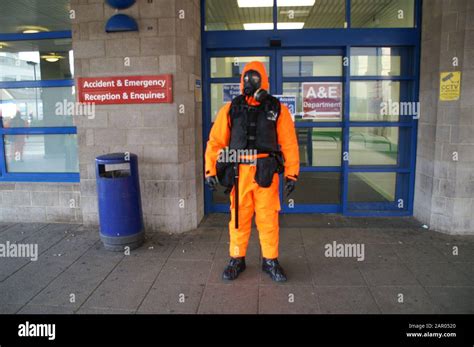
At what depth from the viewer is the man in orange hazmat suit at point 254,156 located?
3.94 meters

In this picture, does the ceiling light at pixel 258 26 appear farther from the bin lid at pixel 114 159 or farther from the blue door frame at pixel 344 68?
the bin lid at pixel 114 159

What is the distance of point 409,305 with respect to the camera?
3.58m

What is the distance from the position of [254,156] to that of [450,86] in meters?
3.05

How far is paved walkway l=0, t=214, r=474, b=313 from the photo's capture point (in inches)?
143

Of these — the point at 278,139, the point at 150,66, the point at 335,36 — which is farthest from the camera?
the point at 335,36

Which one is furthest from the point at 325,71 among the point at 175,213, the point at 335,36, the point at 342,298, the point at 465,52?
the point at 342,298

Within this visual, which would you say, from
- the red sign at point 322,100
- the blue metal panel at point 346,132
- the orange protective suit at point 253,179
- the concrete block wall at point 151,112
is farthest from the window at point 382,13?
the orange protective suit at point 253,179

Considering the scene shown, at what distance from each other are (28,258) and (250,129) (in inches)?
121

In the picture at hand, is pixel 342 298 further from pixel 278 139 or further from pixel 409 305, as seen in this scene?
pixel 278 139

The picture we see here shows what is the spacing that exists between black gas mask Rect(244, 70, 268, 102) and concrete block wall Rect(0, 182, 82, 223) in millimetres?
3257

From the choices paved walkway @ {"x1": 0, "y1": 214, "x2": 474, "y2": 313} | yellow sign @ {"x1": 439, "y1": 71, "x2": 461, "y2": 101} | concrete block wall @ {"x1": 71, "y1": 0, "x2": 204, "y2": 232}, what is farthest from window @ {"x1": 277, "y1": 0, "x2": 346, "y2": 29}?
→ paved walkway @ {"x1": 0, "y1": 214, "x2": 474, "y2": 313}

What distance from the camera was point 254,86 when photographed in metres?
3.91

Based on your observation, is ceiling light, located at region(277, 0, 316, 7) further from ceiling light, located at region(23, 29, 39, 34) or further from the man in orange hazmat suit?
ceiling light, located at region(23, 29, 39, 34)

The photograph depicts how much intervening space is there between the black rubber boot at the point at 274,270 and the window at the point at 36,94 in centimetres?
335
